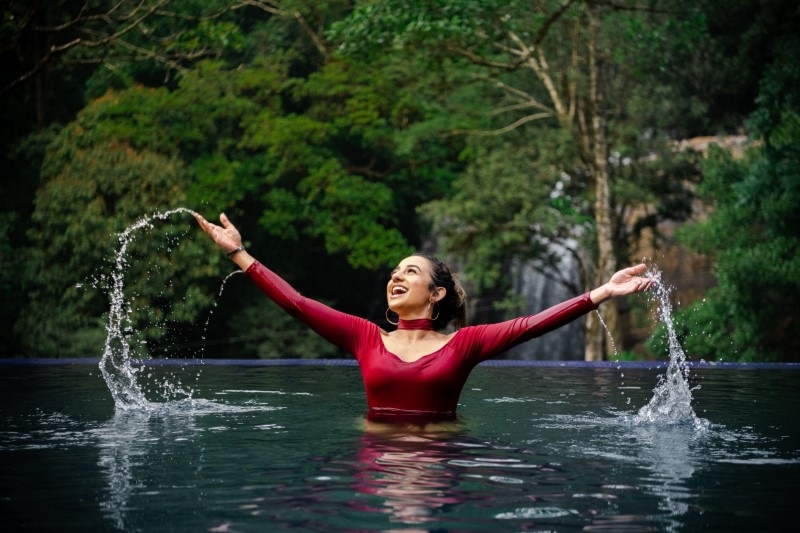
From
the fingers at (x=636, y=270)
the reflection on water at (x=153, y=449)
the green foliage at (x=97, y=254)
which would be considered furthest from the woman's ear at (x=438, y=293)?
the green foliage at (x=97, y=254)

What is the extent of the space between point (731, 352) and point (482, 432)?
11.8 meters

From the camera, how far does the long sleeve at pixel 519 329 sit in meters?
5.56

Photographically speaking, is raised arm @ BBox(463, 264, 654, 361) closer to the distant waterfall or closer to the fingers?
the fingers

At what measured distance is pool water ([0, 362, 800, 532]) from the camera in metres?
3.91

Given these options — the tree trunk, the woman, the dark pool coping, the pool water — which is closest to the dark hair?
the woman

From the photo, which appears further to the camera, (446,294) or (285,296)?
(446,294)

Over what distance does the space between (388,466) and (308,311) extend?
1.31 meters

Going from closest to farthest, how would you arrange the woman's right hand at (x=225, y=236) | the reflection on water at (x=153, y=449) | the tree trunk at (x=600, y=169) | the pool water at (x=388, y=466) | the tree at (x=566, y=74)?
the pool water at (x=388, y=466) < the reflection on water at (x=153, y=449) < the woman's right hand at (x=225, y=236) < the tree at (x=566, y=74) < the tree trunk at (x=600, y=169)

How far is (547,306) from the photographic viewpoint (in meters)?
25.7

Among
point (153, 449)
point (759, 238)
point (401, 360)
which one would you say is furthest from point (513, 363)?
point (153, 449)

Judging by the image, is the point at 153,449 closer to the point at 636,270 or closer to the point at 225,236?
the point at 225,236

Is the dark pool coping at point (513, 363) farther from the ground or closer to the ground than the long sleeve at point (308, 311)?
closer to the ground

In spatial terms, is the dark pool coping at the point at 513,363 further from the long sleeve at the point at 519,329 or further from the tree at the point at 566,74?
the long sleeve at the point at 519,329

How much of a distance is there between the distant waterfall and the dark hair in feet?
62.9
